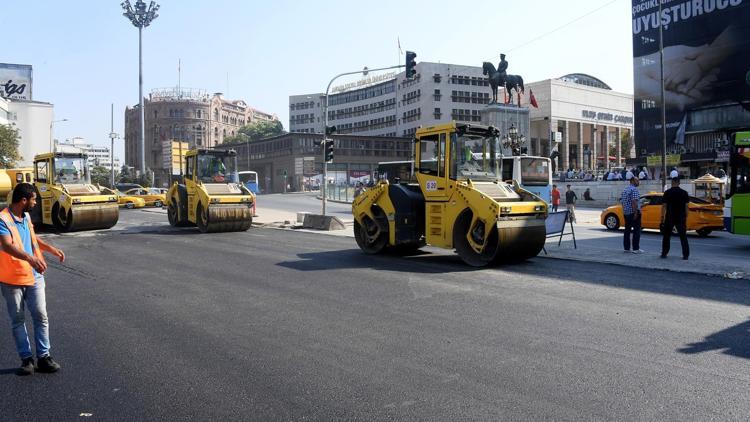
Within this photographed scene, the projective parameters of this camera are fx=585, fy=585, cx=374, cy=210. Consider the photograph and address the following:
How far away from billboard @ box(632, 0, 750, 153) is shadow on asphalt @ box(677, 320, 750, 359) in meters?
52.1

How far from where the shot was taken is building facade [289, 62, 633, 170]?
70.7 m

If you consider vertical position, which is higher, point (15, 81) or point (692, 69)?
point (15, 81)

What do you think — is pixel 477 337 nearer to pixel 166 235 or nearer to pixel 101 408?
pixel 101 408

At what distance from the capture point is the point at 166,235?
19297 millimetres

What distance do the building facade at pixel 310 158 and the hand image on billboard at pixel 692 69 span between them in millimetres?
34850

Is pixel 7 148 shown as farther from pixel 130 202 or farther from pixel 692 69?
pixel 692 69

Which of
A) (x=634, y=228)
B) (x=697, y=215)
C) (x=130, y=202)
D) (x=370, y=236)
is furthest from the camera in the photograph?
(x=130, y=202)

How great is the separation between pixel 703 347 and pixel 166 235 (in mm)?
16839

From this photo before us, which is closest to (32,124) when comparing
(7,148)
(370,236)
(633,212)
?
(7,148)

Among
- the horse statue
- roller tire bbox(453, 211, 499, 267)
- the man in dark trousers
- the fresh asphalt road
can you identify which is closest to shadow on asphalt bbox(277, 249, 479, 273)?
roller tire bbox(453, 211, 499, 267)

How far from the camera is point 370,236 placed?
13.9 m

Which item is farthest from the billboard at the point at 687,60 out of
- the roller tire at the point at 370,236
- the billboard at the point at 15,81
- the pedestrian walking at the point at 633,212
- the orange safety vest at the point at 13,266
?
the billboard at the point at 15,81

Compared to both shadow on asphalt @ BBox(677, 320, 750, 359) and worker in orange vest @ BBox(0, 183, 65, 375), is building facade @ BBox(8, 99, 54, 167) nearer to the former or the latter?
worker in orange vest @ BBox(0, 183, 65, 375)

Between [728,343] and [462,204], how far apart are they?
6.03m
